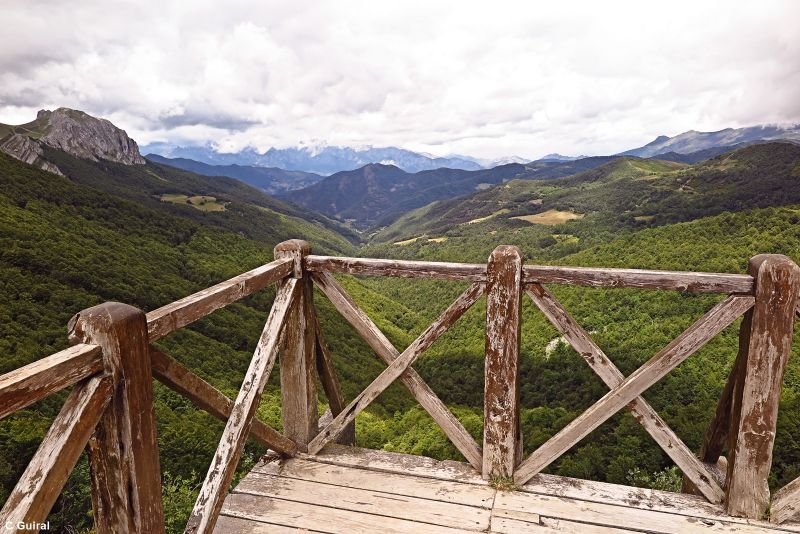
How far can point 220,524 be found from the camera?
3334mm

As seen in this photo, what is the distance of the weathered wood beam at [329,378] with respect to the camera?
14.0 feet

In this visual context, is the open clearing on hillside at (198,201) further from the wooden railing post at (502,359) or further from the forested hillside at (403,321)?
the wooden railing post at (502,359)

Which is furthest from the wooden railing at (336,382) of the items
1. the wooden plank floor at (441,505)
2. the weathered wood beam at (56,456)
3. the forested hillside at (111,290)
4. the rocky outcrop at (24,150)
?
the rocky outcrop at (24,150)

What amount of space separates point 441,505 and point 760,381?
239 centimetres

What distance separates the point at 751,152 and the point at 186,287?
636 ft

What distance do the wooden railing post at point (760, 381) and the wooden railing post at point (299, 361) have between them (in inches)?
132

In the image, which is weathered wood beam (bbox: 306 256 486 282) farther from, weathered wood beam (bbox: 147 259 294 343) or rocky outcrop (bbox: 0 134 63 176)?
rocky outcrop (bbox: 0 134 63 176)

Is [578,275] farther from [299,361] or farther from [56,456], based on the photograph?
[56,456]

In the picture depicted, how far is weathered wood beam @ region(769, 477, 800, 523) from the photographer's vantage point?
3129mm

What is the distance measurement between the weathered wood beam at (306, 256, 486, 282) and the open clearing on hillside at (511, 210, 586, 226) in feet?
507

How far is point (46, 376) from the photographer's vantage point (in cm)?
174

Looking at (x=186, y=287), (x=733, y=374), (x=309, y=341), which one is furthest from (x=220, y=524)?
(x=186, y=287)

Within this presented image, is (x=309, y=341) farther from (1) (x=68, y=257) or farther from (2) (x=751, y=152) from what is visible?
(2) (x=751, y=152)

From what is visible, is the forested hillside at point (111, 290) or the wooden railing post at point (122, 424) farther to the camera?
the forested hillside at point (111, 290)
